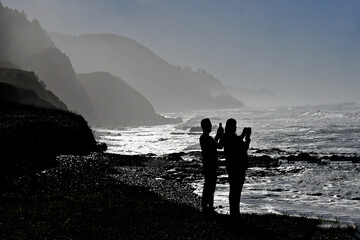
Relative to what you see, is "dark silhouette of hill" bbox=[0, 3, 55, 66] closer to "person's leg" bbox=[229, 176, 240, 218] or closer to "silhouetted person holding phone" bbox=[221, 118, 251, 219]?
"silhouetted person holding phone" bbox=[221, 118, 251, 219]

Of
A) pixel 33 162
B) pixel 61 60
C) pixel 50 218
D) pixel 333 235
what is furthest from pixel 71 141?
pixel 61 60

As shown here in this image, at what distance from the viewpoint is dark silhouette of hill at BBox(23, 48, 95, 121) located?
5876 inches

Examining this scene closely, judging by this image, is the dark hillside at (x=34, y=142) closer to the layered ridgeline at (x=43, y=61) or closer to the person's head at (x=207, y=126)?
the person's head at (x=207, y=126)

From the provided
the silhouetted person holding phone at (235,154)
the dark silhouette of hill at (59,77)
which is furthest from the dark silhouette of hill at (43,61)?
the silhouetted person holding phone at (235,154)

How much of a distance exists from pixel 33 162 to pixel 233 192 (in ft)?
46.1

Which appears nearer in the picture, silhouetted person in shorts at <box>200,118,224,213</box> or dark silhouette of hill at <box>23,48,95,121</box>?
silhouetted person in shorts at <box>200,118,224,213</box>

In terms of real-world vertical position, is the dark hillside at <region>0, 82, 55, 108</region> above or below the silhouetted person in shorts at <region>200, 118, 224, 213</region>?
above

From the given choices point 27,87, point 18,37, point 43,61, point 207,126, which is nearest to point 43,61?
point 43,61

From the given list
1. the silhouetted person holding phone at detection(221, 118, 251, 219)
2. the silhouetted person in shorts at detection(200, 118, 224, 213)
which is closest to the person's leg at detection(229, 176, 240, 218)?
the silhouetted person holding phone at detection(221, 118, 251, 219)

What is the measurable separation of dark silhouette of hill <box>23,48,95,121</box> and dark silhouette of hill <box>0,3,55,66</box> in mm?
8142

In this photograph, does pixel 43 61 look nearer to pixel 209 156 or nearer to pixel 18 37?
pixel 18 37

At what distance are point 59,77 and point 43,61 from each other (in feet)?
28.2

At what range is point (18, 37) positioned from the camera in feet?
534

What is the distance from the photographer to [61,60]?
154750 mm
